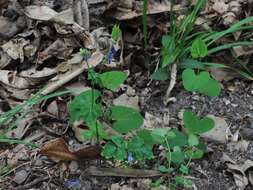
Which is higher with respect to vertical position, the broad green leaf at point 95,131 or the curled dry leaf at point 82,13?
the curled dry leaf at point 82,13

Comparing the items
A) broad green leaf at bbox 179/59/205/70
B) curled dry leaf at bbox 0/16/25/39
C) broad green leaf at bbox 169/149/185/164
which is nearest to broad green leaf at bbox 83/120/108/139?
broad green leaf at bbox 169/149/185/164

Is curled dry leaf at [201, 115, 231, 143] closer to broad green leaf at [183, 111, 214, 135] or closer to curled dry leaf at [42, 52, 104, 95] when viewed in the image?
broad green leaf at [183, 111, 214, 135]

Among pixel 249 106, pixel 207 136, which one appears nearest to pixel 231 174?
pixel 207 136

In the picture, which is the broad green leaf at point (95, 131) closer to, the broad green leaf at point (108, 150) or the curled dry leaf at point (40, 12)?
the broad green leaf at point (108, 150)

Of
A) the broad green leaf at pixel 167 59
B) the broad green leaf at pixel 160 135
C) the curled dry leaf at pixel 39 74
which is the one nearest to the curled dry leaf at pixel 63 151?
the broad green leaf at pixel 160 135

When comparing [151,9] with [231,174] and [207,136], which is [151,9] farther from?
[231,174]

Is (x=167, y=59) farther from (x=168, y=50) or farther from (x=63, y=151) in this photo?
(x=63, y=151)

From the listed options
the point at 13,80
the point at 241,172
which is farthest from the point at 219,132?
the point at 13,80
